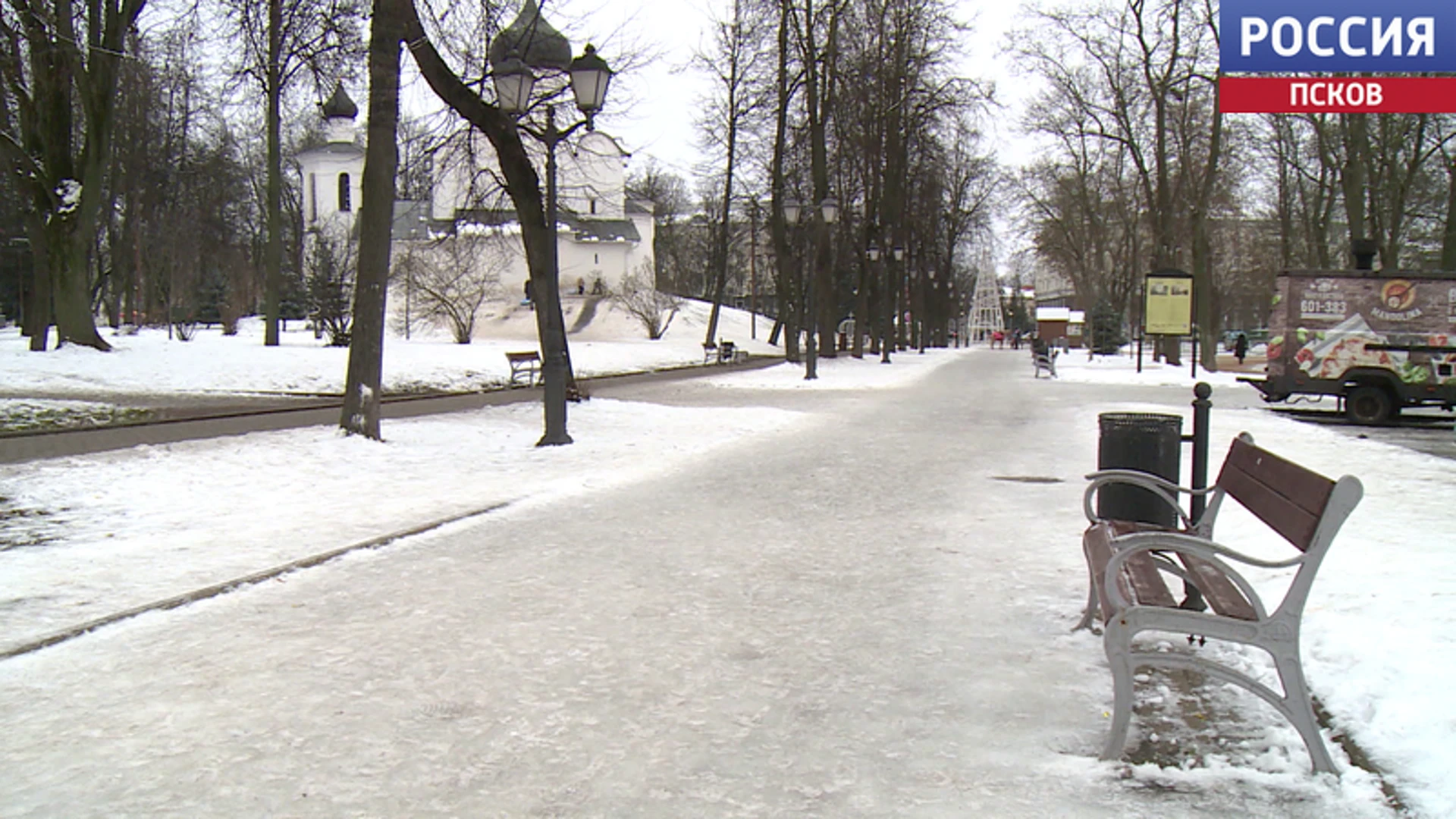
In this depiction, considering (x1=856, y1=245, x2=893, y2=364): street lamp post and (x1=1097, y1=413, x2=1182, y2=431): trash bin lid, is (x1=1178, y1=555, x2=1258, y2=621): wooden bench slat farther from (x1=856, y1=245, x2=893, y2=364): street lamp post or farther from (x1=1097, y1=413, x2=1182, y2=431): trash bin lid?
(x1=856, y1=245, x2=893, y2=364): street lamp post

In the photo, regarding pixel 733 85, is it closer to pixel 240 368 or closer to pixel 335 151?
pixel 240 368

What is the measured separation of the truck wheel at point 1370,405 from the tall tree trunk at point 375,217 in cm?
1604

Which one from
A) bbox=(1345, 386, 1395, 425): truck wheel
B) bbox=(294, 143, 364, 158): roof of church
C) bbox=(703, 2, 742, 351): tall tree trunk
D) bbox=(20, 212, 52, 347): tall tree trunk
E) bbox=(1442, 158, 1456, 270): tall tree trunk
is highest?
bbox=(294, 143, 364, 158): roof of church

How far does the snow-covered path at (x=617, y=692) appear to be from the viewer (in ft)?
11.4

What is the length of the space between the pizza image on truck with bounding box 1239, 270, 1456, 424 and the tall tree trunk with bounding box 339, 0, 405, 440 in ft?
49.4

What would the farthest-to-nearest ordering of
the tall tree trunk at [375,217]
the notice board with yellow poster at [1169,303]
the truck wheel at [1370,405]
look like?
the notice board with yellow poster at [1169,303]
the truck wheel at [1370,405]
the tall tree trunk at [375,217]

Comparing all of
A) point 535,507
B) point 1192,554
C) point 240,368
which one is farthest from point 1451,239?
point 1192,554

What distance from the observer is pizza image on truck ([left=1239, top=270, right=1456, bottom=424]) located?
18.6 m

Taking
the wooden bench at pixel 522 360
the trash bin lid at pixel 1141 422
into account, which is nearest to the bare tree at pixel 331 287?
the wooden bench at pixel 522 360

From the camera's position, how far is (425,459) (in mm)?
12008

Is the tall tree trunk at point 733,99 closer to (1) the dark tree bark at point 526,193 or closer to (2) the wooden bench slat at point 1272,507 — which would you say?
(1) the dark tree bark at point 526,193

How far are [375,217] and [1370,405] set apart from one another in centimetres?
1664

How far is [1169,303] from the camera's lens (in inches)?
1224

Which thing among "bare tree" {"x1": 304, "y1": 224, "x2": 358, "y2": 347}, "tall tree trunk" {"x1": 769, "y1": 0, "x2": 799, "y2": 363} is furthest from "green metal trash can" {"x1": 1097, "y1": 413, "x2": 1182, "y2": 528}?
"bare tree" {"x1": 304, "y1": 224, "x2": 358, "y2": 347}
